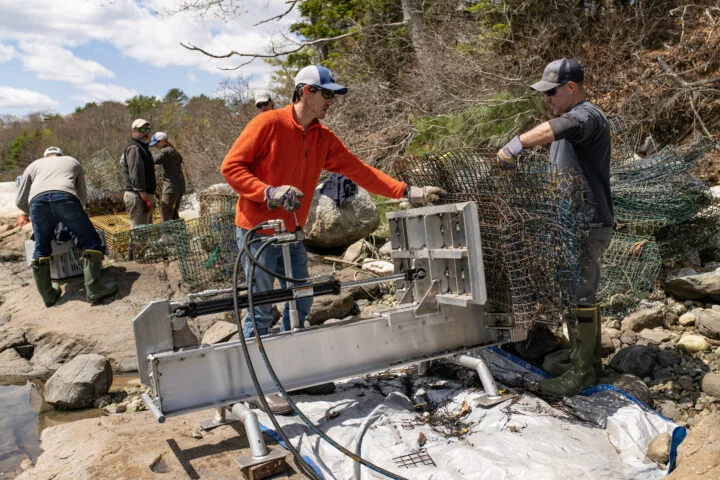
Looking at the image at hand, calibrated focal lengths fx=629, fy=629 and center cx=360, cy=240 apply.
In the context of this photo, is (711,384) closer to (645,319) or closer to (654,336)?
(654,336)

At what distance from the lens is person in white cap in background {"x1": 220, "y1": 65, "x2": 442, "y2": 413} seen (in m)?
3.76

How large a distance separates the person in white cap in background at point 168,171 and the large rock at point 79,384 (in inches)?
169

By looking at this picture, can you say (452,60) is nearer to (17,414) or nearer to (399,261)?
(399,261)

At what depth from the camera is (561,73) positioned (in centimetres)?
376

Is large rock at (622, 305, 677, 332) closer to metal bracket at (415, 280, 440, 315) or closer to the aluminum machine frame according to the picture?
the aluminum machine frame

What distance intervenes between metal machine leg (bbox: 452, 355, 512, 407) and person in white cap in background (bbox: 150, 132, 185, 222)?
6199 mm

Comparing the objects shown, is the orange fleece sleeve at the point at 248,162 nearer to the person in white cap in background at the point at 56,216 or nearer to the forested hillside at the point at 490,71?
the person in white cap in background at the point at 56,216

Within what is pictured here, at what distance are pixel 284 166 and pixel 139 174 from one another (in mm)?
4953

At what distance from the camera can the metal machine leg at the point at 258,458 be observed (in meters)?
3.08

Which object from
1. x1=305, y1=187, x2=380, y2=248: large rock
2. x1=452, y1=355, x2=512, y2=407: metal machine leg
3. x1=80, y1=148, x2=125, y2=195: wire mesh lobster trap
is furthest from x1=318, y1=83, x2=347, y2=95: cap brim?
x1=80, y1=148, x2=125, y2=195: wire mesh lobster trap

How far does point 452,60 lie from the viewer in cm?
1043

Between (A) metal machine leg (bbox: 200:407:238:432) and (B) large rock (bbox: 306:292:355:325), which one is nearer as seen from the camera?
(A) metal machine leg (bbox: 200:407:238:432)

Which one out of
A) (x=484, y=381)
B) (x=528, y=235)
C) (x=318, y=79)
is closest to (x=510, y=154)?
(x=528, y=235)

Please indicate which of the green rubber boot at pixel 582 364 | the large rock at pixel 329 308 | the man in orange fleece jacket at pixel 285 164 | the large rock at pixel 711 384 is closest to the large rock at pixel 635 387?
the green rubber boot at pixel 582 364
